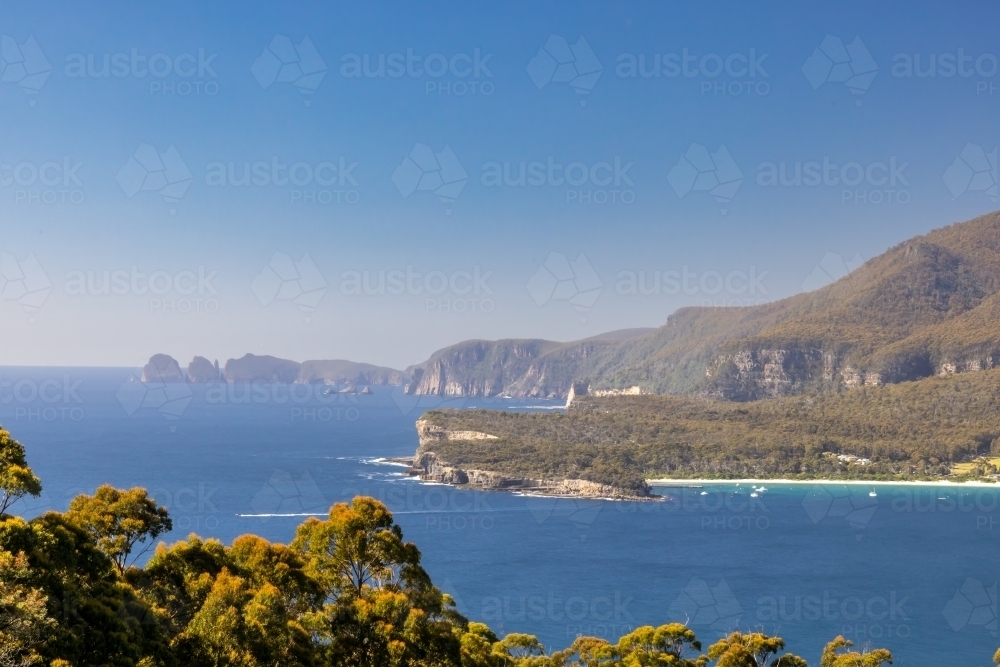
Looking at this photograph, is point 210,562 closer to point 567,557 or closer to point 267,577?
point 267,577

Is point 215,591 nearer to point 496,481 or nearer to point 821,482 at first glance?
point 496,481

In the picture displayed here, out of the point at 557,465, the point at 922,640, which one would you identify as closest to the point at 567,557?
the point at 922,640

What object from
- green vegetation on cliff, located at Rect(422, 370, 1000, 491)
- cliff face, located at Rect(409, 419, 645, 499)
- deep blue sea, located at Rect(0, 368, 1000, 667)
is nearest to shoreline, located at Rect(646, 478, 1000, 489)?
green vegetation on cliff, located at Rect(422, 370, 1000, 491)

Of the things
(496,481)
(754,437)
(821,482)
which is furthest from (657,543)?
(754,437)

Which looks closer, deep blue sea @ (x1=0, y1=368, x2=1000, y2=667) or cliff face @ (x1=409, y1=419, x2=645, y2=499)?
deep blue sea @ (x1=0, y1=368, x2=1000, y2=667)

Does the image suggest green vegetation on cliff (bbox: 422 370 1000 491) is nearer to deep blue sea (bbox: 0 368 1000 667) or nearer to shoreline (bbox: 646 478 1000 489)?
shoreline (bbox: 646 478 1000 489)

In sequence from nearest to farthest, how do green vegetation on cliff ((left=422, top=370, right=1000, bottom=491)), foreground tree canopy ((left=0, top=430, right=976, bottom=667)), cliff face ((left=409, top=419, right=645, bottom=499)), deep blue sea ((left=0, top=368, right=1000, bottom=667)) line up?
foreground tree canopy ((left=0, top=430, right=976, bottom=667))
deep blue sea ((left=0, top=368, right=1000, bottom=667))
cliff face ((left=409, top=419, right=645, bottom=499))
green vegetation on cliff ((left=422, top=370, right=1000, bottom=491))

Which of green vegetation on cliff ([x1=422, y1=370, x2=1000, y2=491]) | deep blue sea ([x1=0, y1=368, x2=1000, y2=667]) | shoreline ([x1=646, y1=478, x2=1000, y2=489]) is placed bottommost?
deep blue sea ([x1=0, y1=368, x2=1000, y2=667])
